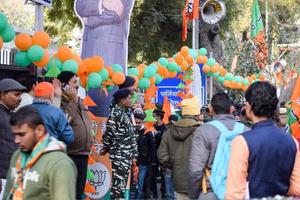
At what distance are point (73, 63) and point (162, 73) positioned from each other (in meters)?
3.39

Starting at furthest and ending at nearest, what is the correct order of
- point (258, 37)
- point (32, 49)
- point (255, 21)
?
1. point (258, 37)
2. point (255, 21)
3. point (32, 49)

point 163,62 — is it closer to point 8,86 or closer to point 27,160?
point 8,86

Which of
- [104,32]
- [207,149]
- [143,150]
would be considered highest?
[104,32]

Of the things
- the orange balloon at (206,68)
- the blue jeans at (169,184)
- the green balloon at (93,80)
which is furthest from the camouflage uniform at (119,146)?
the orange balloon at (206,68)

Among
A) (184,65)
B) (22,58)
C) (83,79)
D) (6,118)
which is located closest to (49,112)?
(6,118)

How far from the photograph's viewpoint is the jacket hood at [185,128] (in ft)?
24.0

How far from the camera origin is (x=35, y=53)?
292 inches

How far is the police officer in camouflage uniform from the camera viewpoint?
8.45 meters

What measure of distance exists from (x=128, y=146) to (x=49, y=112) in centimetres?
202

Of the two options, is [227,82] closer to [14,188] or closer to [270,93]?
[270,93]

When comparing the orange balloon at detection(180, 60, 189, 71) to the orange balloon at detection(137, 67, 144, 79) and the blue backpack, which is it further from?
the blue backpack

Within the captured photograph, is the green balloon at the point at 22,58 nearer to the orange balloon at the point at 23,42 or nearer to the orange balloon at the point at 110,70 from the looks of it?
the orange balloon at the point at 23,42

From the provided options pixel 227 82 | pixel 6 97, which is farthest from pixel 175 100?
pixel 6 97

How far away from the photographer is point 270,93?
15.3 feet
